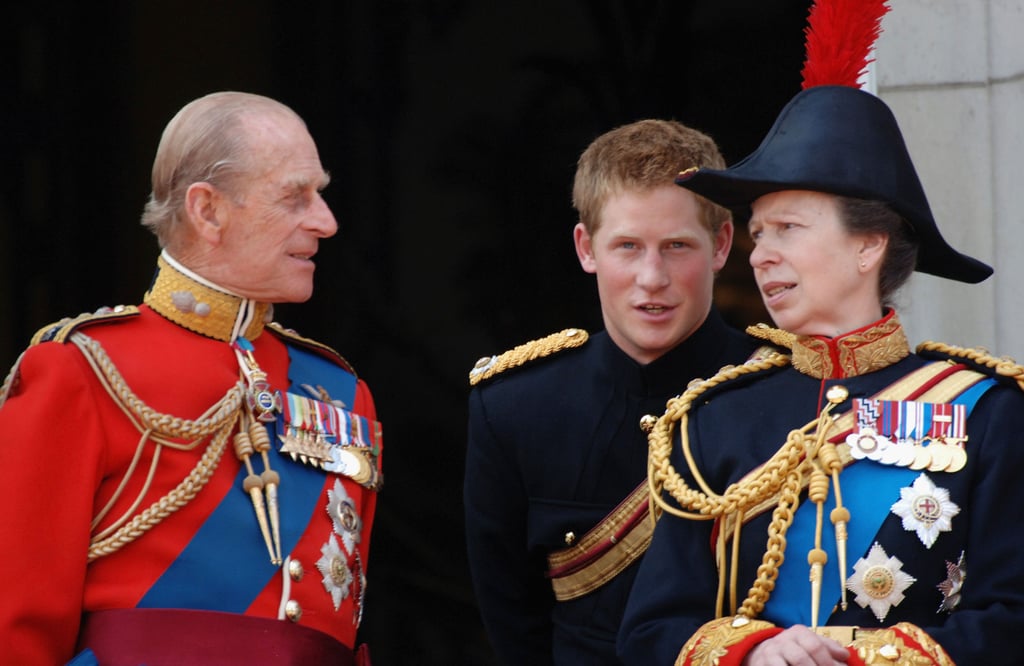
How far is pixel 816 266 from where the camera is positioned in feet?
10.4

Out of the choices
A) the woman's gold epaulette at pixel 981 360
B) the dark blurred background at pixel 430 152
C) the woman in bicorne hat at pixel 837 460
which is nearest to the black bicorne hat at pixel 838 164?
the woman in bicorne hat at pixel 837 460

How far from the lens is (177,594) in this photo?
10.9 ft

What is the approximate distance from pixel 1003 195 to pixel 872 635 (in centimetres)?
175

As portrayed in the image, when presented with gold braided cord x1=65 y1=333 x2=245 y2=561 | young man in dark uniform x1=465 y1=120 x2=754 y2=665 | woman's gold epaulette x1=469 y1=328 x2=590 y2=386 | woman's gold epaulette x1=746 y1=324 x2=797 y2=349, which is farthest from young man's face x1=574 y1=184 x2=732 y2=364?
gold braided cord x1=65 y1=333 x2=245 y2=561

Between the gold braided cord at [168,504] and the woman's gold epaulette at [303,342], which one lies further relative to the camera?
the woman's gold epaulette at [303,342]

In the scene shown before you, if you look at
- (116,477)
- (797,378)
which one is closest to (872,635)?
(797,378)

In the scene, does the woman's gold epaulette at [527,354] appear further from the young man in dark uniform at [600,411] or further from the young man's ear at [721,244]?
the young man's ear at [721,244]

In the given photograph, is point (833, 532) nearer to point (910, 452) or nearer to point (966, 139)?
point (910, 452)

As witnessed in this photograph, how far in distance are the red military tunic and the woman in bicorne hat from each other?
0.74m

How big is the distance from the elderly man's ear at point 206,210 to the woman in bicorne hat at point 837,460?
102 centimetres

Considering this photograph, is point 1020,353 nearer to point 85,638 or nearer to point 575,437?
point 575,437

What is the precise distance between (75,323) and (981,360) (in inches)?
70.3

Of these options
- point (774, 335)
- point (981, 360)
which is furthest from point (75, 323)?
point (981, 360)

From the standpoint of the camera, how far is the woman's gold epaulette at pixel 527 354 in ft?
13.4
